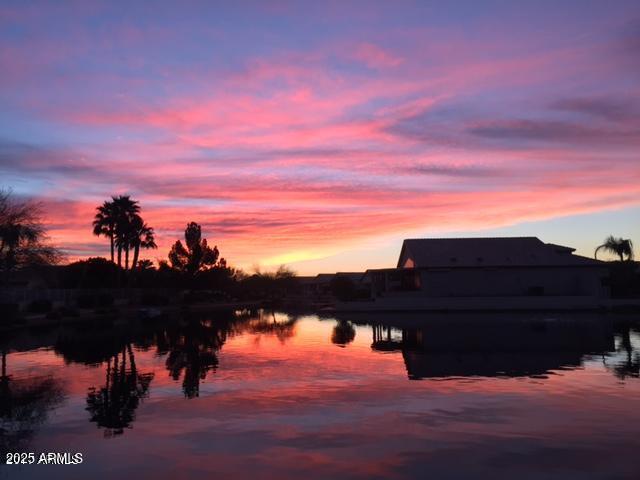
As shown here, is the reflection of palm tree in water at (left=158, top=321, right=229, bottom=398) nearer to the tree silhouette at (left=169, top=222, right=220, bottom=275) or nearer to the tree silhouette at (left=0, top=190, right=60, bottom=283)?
the tree silhouette at (left=0, top=190, right=60, bottom=283)

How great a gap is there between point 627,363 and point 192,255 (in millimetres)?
79873

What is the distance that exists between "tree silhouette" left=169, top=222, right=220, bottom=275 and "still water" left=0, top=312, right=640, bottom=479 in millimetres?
65853

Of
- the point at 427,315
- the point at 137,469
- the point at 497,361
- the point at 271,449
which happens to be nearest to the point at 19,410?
the point at 137,469

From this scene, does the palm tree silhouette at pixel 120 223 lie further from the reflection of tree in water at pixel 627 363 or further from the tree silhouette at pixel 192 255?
the reflection of tree in water at pixel 627 363

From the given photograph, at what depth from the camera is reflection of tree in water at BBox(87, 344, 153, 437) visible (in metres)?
13.6

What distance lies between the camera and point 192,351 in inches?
1090

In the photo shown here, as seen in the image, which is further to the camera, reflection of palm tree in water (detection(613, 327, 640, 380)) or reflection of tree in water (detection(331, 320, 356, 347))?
reflection of tree in water (detection(331, 320, 356, 347))

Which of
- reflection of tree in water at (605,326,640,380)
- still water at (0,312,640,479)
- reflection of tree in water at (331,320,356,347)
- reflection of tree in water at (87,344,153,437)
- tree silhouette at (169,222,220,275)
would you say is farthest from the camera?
tree silhouette at (169,222,220,275)

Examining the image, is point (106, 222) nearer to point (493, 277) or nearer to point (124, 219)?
point (124, 219)

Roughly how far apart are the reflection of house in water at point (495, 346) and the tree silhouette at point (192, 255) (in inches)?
2333

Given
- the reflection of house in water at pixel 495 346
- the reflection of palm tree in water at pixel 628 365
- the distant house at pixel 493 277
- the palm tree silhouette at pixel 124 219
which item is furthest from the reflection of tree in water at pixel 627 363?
the palm tree silhouette at pixel 124 219

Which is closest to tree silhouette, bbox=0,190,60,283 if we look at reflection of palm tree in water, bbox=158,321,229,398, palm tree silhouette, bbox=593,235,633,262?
reflection of palm tree in water, bbox=158,321,229,398

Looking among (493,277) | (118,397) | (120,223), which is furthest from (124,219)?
(118,397)

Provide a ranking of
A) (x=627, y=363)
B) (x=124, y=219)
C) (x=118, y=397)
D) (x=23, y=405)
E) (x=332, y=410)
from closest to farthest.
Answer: (x=332, y=410), (x=23, y=405), (x=118, y=397), (x=627, y=363), (x=124, y=219)
